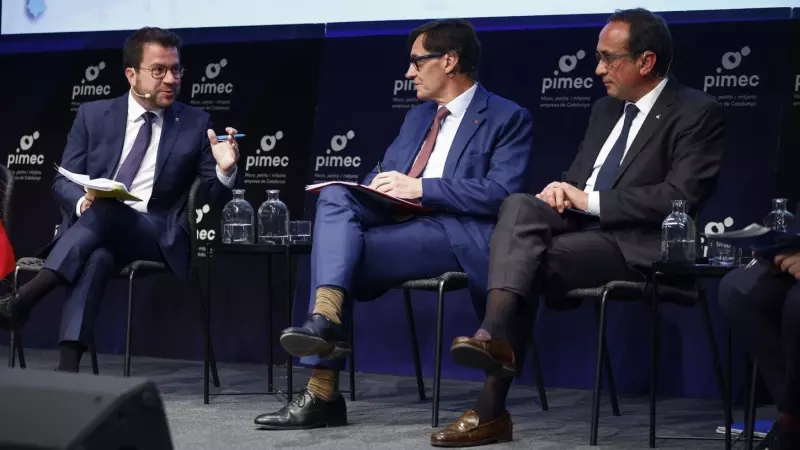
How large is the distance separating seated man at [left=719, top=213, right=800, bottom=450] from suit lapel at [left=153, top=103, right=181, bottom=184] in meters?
2.52

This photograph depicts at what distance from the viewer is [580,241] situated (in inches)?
155

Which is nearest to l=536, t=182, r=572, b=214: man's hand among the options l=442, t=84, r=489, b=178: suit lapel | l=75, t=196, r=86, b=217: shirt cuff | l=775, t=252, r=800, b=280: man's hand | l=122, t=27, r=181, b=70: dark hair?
l=442, t=84, r=489, b=178: suit lapel

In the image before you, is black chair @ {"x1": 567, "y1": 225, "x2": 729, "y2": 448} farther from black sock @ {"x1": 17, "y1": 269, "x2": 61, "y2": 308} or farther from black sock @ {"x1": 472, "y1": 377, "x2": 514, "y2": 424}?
black sock @ {"x1": 17, "y1": 269, "x2": 61, "y2": 308}

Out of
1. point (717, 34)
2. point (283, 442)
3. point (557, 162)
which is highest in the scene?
point (717, 34)

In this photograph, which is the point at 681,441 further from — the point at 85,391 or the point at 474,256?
the point at 85,391

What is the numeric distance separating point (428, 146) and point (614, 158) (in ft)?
2.51

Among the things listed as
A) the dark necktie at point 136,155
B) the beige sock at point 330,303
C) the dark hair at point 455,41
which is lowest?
the beige sock at point 330,303

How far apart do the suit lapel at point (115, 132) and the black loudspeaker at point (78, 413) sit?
3299mm

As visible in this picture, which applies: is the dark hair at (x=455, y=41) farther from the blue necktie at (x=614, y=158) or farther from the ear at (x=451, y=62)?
the blue necktie at (x=614, y=158)

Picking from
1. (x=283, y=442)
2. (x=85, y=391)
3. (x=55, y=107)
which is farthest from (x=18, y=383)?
(x=55, y=107)

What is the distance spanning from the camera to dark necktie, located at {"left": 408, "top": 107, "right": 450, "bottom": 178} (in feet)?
15.0

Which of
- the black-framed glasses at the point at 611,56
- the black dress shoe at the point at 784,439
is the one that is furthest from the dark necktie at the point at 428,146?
the black dress shoe at the point at 784,439

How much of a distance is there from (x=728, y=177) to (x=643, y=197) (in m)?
1.23

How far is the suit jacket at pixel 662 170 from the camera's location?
393cm
